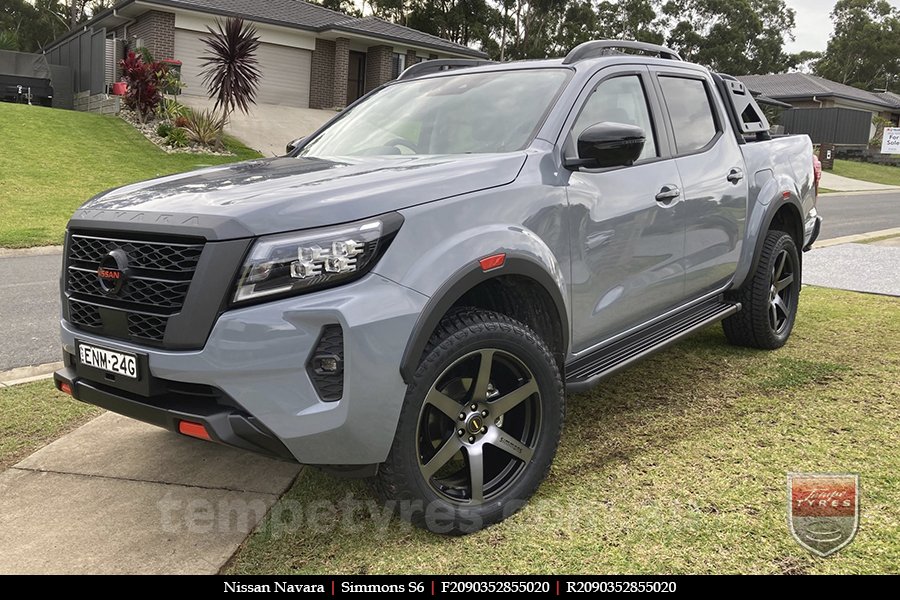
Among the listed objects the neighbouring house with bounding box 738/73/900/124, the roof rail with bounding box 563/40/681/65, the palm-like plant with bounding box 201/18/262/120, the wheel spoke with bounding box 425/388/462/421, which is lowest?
the wheel spoke with bounding box 425/388/462/421

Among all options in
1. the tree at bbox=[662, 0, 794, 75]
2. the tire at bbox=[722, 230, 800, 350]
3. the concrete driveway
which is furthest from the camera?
the tree at bbox=[662, 0, 794, 75]

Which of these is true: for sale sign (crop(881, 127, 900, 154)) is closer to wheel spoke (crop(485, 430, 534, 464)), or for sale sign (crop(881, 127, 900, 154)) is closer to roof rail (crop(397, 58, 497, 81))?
roof rail (crop(397, 58, 497, 81))

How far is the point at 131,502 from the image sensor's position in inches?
130

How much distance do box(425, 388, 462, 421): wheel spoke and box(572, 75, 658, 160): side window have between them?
5.00 ft

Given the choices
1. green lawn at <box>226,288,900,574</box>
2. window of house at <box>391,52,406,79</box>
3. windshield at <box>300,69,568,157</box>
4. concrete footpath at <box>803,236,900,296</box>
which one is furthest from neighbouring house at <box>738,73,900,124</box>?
windshield at <box>300,69,568,157</box>

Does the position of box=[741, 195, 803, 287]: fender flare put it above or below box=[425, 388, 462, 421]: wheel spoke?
above

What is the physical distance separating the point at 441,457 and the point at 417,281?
2.31ft

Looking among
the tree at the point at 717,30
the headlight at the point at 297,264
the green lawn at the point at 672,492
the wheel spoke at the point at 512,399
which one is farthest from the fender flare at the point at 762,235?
the tree at the point at 717,30

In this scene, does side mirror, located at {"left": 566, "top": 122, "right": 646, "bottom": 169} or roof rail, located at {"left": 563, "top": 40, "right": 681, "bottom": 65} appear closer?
side mirror, located at {"left": 566, "top": 122, "right": 646, "bottom": 169}

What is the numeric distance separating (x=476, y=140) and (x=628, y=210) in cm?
82

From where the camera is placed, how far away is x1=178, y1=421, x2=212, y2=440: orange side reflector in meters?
2.58

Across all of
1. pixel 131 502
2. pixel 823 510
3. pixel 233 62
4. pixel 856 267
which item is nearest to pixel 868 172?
pixel 233 62
